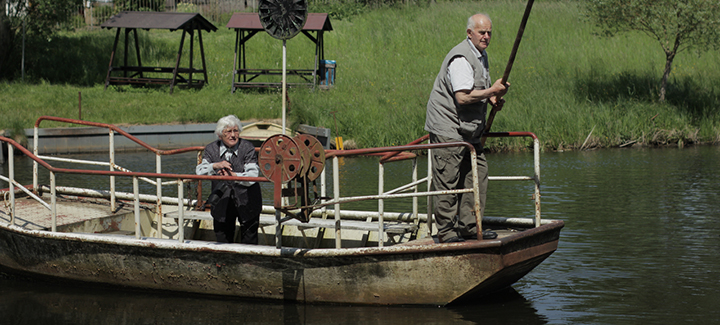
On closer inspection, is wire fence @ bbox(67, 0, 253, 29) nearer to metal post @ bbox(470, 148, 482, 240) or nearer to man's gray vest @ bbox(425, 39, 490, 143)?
man's gray vest @ bbox(425, 39, 490, 143)

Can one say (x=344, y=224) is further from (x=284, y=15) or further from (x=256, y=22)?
(x=256, y=22)

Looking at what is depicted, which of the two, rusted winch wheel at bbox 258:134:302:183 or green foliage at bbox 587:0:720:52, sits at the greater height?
green foliage at bbox 587:0:720:52

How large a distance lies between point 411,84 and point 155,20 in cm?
909

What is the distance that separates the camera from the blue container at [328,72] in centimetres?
2603

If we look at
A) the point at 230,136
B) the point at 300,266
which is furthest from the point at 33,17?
the point at 300,266

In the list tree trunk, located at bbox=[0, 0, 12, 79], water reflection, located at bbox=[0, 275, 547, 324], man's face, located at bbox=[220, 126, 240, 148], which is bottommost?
water reflection, located at bbox=[0, 275, 547, 324]

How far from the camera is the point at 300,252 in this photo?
665cm

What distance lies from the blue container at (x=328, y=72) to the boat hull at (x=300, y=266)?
18813 mm

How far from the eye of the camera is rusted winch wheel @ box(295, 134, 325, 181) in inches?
249

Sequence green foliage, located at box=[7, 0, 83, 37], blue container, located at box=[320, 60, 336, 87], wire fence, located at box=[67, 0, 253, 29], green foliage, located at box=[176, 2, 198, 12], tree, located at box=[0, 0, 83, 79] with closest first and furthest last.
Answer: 1. green foliage, located at box=[7, 0, 83, 37]
2. tree, located at box=[0, 0, 83, 79]
3. blue container, located at box=[320, 60, 336, 87]
4. wire fence, located at box=[67, 0, 253, 29]
5. green foliage, located at box=[176, 2, 198, 12]

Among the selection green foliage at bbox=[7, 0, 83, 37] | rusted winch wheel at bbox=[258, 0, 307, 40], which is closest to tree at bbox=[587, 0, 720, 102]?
rusted winch wheel at bbox=[258, 0, 307, 40]

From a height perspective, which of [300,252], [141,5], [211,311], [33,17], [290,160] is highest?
[141,5]

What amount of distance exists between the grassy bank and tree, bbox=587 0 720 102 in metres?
1.84

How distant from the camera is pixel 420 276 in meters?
6.47
